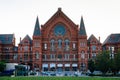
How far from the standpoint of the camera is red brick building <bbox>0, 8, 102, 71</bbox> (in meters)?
98.4

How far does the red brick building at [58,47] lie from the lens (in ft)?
323

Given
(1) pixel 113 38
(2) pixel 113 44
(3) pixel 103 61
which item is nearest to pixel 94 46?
(2) pixel 113 44

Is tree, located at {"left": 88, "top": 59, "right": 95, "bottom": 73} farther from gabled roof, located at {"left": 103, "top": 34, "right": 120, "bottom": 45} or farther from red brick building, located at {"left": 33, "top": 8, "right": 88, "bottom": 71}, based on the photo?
gabled roof, located at {"left": 103, "top": 34, "right": 120, "bottom": 45}

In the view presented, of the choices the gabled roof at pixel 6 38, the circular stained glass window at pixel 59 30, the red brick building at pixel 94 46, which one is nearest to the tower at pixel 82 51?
the red brick building at pixel 94 46

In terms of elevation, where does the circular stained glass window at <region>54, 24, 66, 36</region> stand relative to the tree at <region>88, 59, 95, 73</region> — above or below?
above

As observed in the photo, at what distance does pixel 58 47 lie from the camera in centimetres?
10025

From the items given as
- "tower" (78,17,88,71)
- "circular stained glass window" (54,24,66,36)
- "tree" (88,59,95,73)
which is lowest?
"tree" (88,59,95,73)

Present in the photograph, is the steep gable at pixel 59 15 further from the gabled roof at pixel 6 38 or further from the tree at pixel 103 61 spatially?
the tree at pixel 103 61

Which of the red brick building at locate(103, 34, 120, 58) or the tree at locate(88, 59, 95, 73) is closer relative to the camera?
the tree at locate(88, 59, 95, 73)

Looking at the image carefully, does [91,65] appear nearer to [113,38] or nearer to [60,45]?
[60,45]

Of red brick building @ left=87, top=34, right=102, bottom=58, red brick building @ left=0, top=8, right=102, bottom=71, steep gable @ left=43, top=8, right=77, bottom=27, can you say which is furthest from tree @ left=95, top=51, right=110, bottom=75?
steep gable @ left=43, top=8, right=77, bottom=27

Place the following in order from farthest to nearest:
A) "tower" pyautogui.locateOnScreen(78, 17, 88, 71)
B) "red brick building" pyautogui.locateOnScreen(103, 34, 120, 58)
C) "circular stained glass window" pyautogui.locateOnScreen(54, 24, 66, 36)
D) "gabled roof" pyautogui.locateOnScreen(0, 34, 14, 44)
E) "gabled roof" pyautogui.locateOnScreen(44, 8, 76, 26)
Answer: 1. "gabled roof" pyautogui.locateOnScreen(0, 34, 14, 44)
2. "circular stained glass window" pyautogui.locateOnScreen(54, 24, 66, 36)
3. "red brick building" pyautogui.locateOnScreen(103, 34, 120, 58)
4. "gabled roof" pyautogui.locateOnScreen(44, 8, 76, 26)
5. "tower" pyautogui.locateOnScreen(78, 17, 88, 71)

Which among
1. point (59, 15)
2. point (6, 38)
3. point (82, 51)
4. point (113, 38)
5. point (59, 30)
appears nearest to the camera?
point (82, 51)

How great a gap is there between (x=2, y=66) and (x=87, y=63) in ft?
96.6
